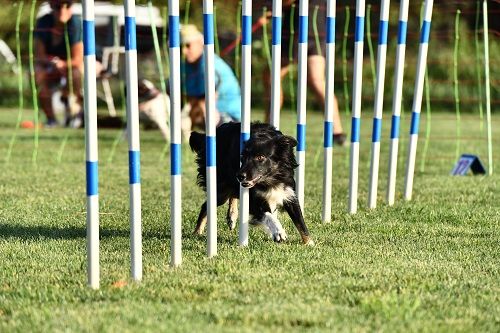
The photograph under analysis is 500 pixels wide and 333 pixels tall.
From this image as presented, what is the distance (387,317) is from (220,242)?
6.83 feet

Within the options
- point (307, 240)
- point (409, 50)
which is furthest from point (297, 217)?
point (409, 50)

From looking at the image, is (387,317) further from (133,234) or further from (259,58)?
(259,58)

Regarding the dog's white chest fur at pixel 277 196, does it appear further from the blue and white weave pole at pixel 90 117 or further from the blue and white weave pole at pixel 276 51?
the blue and white weave pole at pixel 90 117

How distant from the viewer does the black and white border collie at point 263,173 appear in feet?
18.7

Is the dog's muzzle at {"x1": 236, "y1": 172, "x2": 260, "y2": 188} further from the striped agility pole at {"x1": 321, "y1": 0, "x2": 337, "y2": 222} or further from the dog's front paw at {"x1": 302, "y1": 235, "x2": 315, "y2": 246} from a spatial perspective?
the striped agility pole at {"x1": 321, "y1": 0, "x2": 337, "y2": 222}

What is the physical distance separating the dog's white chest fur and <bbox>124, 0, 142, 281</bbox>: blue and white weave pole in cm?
138

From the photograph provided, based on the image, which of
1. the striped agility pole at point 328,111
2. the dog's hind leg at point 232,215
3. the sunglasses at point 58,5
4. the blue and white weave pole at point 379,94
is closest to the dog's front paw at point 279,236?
the dog's hind leg at point 232,215

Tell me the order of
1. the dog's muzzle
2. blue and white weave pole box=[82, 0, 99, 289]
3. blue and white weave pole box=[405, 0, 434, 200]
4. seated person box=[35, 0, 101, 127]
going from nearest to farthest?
blue and white weave pole box=[82, 0, 99, 289] → the dog's muzzle → blue and white weave pole box=[405, 0, 434, 200] → seated person box=[35, 0, 101, 127]

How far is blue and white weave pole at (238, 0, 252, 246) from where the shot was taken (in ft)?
17.9

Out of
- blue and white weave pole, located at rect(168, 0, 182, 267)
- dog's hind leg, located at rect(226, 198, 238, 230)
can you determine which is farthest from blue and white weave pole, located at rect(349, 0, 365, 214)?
blue and white weave pole, located at rect(168, 0, 182, 267)

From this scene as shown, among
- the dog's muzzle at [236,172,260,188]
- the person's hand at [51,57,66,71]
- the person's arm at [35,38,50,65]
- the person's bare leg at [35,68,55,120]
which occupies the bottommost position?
the person's bare leg at [35,68,55,120]

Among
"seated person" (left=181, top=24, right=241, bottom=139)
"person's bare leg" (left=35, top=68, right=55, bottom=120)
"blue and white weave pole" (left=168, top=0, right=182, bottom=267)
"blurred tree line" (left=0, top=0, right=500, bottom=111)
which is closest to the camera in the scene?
"blue and white weave pole" (left=168, top=0, right=182, bottom=267)

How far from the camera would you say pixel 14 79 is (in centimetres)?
2019

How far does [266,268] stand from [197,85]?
773 cm
